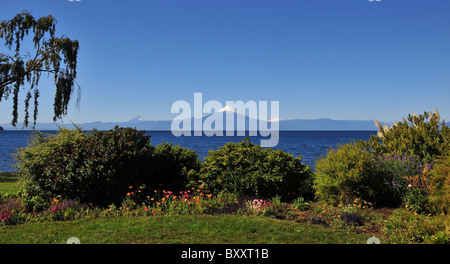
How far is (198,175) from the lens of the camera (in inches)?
455

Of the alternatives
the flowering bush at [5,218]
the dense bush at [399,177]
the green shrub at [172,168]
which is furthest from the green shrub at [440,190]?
the flowering bush at [5,218]

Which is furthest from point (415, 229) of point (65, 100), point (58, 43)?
point (58, 43)

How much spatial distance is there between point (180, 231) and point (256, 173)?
13.6 feet

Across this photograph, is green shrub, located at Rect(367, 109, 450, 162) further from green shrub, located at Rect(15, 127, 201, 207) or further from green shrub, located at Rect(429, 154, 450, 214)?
green shrub, located at Rect(15, 127, 201, 207)

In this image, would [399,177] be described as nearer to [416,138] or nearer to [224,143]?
[416,138]

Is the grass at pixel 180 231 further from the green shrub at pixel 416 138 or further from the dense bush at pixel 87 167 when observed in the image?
the green shrub at pixel 416 138

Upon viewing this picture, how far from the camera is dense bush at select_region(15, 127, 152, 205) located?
33.2 ft

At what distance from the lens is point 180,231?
725cm

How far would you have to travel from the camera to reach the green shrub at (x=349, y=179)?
10.0 m

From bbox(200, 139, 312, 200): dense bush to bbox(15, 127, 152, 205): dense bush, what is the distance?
2405mm

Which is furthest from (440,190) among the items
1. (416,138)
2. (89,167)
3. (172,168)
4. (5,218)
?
(5,218)
